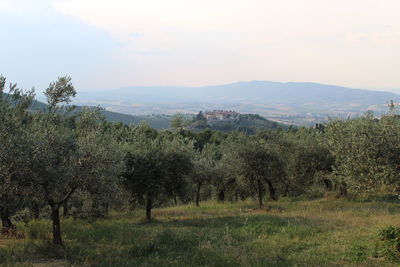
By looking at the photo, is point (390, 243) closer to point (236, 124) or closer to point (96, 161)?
point (96, 161)

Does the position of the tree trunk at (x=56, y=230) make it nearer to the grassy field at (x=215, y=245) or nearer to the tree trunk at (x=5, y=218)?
the grassy field at (x=215, y=245)

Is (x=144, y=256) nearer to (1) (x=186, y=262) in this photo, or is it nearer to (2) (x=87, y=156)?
(1) (x=186, y=262)

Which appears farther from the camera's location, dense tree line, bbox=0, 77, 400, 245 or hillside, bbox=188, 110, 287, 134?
hillside, bbox=188, 110, 287, 134

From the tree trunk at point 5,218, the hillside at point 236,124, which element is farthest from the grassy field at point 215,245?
the hillside at point 236,124

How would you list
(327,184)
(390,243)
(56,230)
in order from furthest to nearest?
1. (327,184)
2. (56,230)
3. (390,243)

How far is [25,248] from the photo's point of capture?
1374 cm

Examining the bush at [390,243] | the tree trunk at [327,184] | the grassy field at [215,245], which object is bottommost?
the tree trunk at [327,184]

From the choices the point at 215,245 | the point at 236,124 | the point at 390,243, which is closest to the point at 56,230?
the point at 215,245

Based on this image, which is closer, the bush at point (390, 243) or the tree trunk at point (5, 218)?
the bush at point (390, 243)

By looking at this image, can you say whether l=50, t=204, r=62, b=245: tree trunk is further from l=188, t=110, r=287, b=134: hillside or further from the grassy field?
l=188, t=110, r=287, b=134: hillside

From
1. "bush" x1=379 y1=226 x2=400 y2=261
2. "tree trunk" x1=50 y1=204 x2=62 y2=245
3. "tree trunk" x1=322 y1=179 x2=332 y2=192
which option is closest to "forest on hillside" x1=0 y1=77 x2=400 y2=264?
"tree trunk" x1=50 y1=204 x2=62 y2=245

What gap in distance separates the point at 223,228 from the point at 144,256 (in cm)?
732

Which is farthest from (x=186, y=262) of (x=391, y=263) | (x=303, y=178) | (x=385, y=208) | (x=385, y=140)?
(x=303, y=178)

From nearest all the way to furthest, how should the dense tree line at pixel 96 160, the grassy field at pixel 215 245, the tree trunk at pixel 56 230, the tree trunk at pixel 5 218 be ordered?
the dense tree line at pixel 96 160, the grassy field at pixel 215 245, the tree trunk at pixel 56 230, the tree trunk at pixel 5 218
